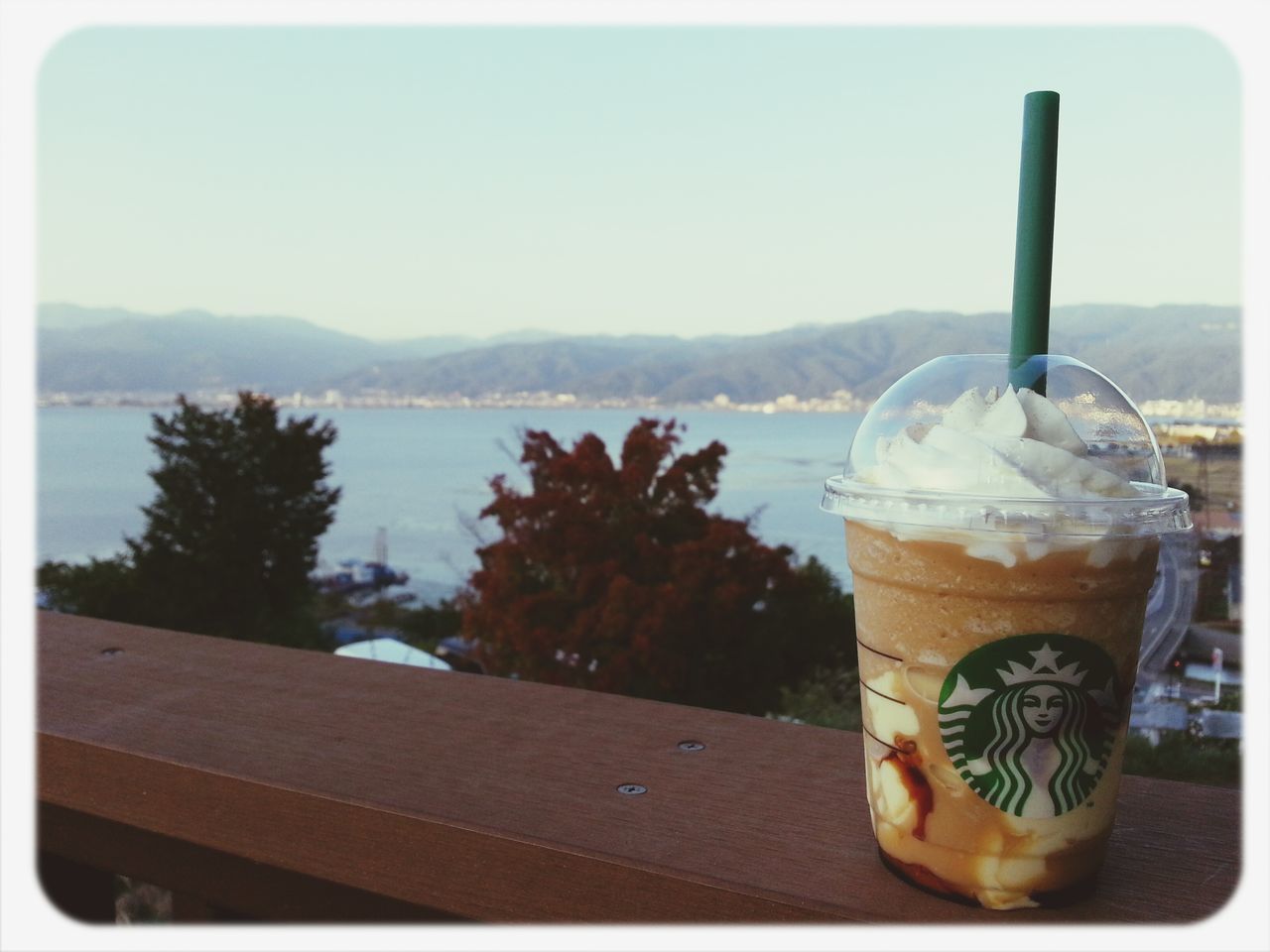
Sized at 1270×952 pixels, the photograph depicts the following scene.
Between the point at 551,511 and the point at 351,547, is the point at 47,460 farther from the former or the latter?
the point at 551,511

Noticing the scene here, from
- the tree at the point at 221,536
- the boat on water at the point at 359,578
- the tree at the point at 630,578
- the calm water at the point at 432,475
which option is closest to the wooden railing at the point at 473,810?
the calm water at the point at 432,475

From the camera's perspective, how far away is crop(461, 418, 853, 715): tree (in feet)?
19.8

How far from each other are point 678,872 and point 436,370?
68.9ft

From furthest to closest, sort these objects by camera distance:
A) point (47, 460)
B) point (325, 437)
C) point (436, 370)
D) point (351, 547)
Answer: point (47, 460), point (436, 370), point (351, 547), point (325, 437)

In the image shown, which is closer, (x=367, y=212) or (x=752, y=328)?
(x=752, y=328)

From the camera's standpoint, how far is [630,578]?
623 cm

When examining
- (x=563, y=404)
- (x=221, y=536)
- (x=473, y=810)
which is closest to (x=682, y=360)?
(x=563, y=404)

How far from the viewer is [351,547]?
16547 mm

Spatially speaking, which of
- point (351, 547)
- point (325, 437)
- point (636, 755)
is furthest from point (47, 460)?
point (636, 755)

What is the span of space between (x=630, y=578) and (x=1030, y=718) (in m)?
5.54

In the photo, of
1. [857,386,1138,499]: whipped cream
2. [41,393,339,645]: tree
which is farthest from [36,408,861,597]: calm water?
[857,386,1138,499]: whipped cream

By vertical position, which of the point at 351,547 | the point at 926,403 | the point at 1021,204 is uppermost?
the point at 1021,204

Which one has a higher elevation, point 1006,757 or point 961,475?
point 961,475

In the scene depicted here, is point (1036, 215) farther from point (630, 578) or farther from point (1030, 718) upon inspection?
point (630, 578)
